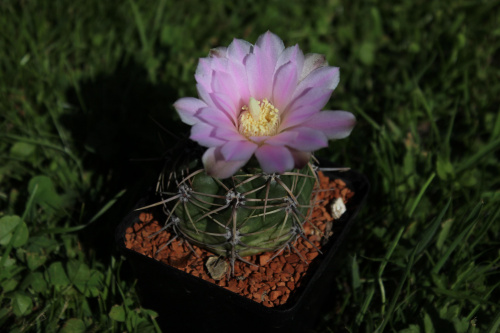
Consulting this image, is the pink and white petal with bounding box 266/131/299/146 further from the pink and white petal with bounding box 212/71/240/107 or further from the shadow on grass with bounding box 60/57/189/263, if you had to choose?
the shadow on grass with bounding box 60/57/189/263

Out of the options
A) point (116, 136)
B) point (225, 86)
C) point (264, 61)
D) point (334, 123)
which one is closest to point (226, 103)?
point (225, 86)

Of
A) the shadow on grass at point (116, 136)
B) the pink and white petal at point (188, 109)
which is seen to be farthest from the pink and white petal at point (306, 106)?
the shadow on grass at point (116, 136)

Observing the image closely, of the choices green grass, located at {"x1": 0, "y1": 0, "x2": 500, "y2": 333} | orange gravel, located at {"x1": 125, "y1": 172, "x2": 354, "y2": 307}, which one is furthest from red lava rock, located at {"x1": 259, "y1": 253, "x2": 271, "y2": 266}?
green grass, located at {"x1": 0, "y1": 0, "x2": 500, "y2": 333}

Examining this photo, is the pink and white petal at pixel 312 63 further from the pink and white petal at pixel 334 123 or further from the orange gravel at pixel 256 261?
the orange gravel at pixel 256 261

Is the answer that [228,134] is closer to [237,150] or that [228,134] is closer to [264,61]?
[237,150]

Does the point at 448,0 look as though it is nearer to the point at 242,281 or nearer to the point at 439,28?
the point at 439,28

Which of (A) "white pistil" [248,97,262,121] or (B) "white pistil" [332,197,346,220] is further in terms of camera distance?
(B) "white pistil" [332,197,346,220]

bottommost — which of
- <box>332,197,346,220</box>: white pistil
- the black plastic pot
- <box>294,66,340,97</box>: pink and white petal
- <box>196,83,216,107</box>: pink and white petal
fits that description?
the black plastic pot

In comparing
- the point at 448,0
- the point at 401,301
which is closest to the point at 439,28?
the point at 448,0
